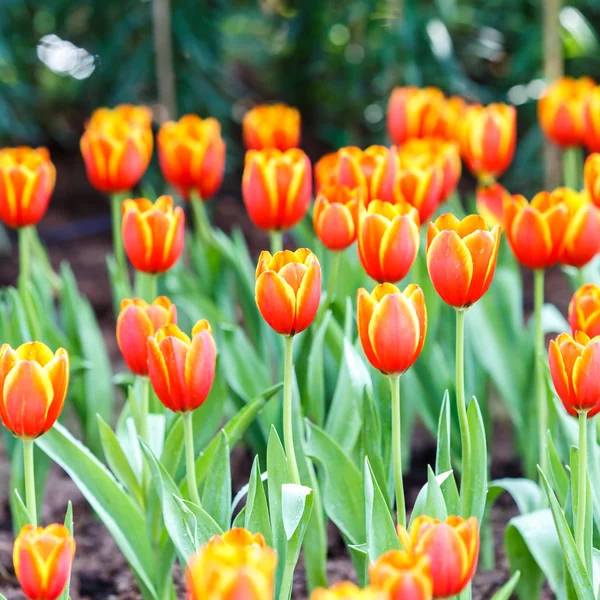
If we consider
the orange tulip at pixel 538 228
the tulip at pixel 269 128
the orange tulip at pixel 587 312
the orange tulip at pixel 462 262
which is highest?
the orange tulip at pixel 462 262

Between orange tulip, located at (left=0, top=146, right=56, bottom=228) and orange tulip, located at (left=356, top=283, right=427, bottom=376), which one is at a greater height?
orange tulip, located at (left=356, top=283, right=427, bottom=376)

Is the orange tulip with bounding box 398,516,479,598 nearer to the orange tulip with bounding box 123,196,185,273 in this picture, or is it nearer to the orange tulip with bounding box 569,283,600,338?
the orange tulip with bounding box 569,283,600,338

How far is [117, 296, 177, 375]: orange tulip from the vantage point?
4.41ft

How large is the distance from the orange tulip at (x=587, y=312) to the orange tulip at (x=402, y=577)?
0.55 meters

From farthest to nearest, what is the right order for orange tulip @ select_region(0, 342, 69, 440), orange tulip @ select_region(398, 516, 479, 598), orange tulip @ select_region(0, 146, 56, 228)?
1. orange tulip @ select_region(0, 146, 56, 228)
2. orange tulip @ select_region(0, 342, 69, 440)
3. orange tulip @ select_region(398, 516, 479, 598)

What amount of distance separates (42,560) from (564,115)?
1747 millimetres

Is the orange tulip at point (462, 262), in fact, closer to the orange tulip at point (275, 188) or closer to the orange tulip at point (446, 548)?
the orange tulip at point (446, 548)

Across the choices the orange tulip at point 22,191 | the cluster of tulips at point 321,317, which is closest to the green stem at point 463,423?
the cluster of tulips at point 321,317

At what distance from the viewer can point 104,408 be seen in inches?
82.6

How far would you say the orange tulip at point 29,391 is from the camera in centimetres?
115

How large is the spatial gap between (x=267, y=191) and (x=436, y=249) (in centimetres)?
56

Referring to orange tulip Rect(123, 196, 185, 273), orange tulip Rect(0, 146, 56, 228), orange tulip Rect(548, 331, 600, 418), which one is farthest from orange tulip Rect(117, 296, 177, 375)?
orange tulip Rect(0, 146, 56, 228)

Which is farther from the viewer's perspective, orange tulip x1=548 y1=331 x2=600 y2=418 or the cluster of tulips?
orange tulip x1=548 y1=331 x2=600 y2=418

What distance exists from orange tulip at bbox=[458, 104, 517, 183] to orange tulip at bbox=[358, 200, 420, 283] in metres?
0.87
